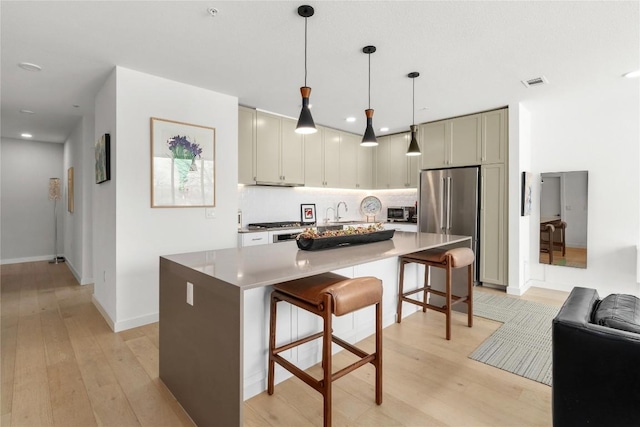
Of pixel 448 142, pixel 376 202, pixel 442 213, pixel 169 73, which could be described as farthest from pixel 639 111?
pixel 169 73

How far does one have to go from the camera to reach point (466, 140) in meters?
4.51

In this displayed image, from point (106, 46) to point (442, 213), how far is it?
171 inches

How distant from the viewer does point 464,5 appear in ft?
6.70

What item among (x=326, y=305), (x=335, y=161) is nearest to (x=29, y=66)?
(x=326, y=305)

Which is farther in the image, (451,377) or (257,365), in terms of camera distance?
(451,377)

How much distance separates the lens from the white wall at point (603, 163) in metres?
3.73

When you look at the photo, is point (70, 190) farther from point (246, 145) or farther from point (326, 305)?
point (326, 305)

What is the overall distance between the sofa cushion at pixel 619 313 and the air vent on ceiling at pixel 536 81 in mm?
2502

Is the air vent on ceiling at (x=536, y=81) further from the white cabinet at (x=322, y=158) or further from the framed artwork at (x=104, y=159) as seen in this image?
the framed artwork at (x=104, y=159)

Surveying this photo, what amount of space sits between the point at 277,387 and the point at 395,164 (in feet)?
14.5

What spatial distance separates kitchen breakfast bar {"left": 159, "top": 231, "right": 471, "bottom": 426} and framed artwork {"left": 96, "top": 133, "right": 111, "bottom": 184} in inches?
67.4

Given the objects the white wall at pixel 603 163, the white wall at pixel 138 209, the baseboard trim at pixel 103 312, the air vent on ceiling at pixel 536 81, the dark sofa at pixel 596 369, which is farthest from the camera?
the white wall at pixel 603 163

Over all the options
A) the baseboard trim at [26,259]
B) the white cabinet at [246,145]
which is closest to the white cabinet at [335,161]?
the white cabinet at [246,145]

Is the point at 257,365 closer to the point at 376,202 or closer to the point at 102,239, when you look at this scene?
the point at 102,239
